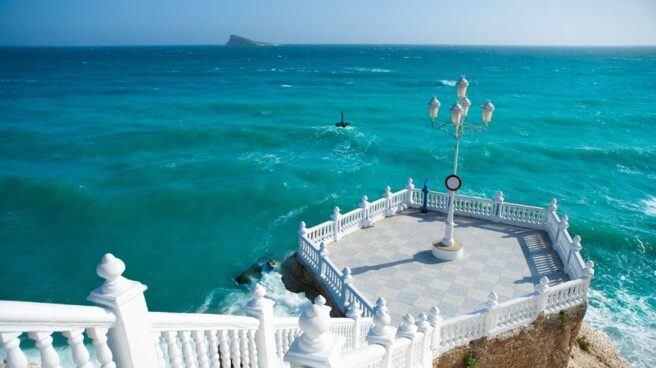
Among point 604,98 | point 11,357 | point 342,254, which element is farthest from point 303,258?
point 604,98

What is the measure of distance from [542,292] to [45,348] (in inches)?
414

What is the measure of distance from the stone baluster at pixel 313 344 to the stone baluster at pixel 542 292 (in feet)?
28.9

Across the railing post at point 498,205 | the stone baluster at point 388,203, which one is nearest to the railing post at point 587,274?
the railing post at point 498,205

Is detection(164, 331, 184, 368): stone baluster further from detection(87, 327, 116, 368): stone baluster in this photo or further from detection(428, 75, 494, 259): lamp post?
detection(428, 75, 494, 259): lamp post

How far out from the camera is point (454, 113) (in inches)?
459

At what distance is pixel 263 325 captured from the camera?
505 cm

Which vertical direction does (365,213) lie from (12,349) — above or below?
below

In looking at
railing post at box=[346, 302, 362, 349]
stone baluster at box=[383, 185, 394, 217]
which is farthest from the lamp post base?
railing post at box=[346, 302, 362, 349]

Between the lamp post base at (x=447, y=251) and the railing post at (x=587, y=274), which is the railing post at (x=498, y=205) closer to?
the lamp post base at (x=447, y=251)

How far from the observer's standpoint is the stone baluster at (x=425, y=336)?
845cm

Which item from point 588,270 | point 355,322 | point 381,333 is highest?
point 381,333

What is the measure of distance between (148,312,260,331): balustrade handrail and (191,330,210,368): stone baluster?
0.23 ft

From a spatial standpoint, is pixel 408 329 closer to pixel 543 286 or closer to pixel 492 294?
pixel 492 294

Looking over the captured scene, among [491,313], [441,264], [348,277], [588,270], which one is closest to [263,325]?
[348,277]
